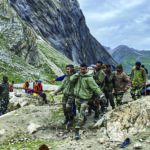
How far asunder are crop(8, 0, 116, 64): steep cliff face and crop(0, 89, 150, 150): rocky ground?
286 feet

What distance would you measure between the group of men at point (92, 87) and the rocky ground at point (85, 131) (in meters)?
0.62

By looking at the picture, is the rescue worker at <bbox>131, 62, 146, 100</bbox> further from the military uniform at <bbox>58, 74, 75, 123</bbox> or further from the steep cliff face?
the steep cliff face

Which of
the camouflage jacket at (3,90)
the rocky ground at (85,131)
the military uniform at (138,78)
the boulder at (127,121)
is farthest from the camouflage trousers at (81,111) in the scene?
the camouflage jacket at (3,90)

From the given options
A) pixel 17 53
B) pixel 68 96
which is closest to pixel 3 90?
pixel 68 96

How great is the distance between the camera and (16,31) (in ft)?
188

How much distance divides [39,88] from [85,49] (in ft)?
464

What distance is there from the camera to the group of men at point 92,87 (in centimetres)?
815

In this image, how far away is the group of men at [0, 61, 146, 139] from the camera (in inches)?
321

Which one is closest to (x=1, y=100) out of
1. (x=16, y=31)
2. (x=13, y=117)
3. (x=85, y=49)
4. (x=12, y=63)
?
(x=13, y=117)

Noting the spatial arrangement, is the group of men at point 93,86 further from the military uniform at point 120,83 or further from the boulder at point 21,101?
the boulder at point 21,101

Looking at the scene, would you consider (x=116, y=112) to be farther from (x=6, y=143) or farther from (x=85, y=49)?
(x=85, y=49)

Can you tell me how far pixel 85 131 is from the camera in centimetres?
870

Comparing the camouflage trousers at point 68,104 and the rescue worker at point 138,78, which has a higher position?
the rescue worker at point 138,78

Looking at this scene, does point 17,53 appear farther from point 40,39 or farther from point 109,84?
point 109,84
